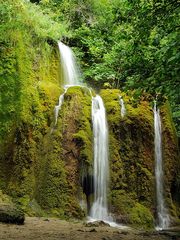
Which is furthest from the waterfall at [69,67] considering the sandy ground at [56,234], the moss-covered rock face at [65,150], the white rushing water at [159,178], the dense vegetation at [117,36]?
the sandy ground at [56,234]

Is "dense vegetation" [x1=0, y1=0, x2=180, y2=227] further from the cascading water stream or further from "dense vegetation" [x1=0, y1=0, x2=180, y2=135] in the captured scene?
the cascading water stream

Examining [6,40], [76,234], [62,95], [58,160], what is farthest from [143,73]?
[6,40]

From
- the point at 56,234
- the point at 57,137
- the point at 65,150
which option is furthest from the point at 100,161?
the point at 56,234

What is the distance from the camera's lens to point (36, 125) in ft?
34.6

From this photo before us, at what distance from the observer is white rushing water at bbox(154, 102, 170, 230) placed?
11.2 meters

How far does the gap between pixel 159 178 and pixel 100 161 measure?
2320 mm

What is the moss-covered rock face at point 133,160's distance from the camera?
10.7 meters

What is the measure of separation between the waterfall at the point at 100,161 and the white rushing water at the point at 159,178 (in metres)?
1.79

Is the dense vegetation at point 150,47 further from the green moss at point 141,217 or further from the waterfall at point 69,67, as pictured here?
the waterfall at point 69,67

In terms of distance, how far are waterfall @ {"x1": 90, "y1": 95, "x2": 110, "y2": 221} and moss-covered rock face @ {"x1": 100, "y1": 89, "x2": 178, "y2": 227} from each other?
0.67 ft

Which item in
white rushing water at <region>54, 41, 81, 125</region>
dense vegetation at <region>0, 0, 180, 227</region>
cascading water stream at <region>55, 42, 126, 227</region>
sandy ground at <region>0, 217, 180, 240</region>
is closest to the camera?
sandy ground at <region>0, 217, 180, 240</region>

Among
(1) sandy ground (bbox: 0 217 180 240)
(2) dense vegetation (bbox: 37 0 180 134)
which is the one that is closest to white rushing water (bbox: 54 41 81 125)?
(2) dense vegetation (bbox: 37 0 180 134)

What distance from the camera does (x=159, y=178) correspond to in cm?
1196

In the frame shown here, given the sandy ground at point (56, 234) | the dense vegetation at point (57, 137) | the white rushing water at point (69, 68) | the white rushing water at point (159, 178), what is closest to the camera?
the sandy ground at point (56, 234)
